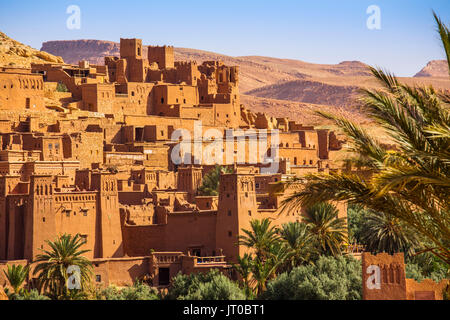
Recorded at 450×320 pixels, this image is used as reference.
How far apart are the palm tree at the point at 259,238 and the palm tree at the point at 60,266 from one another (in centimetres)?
595

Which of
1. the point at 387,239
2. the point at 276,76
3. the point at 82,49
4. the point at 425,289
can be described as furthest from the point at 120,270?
the point at 82,49

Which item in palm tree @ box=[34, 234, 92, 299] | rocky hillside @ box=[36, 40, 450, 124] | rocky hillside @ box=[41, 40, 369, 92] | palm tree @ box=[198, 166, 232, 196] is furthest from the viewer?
rocky hillside @ box=[41, 40, 369, 92]

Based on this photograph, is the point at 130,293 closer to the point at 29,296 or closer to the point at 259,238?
the point at 29,296

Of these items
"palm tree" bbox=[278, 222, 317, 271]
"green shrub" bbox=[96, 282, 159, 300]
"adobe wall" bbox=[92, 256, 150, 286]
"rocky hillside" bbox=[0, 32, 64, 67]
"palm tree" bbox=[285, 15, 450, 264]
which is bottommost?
"green shrub" bbox=[96, 282, 159, 300]

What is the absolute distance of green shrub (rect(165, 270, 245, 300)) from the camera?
28547mm

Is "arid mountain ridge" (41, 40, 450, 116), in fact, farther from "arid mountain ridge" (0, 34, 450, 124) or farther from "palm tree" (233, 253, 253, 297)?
"palm tree" (233, 253, 253, 297)

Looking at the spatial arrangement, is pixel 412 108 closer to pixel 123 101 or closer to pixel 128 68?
pixel 123 101

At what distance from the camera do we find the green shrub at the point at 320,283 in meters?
28.9

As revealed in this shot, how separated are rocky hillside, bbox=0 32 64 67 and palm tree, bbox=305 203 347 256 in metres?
29.4

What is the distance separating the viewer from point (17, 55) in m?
60.7

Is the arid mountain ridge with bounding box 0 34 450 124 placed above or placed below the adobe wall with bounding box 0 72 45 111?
above

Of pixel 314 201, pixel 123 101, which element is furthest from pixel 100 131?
pixel 314 201

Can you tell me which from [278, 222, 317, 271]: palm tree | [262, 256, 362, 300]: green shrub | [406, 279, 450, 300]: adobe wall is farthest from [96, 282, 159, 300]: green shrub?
[406, 279, 450, 300]: adobe wall

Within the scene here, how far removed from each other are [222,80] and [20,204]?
2942cm
